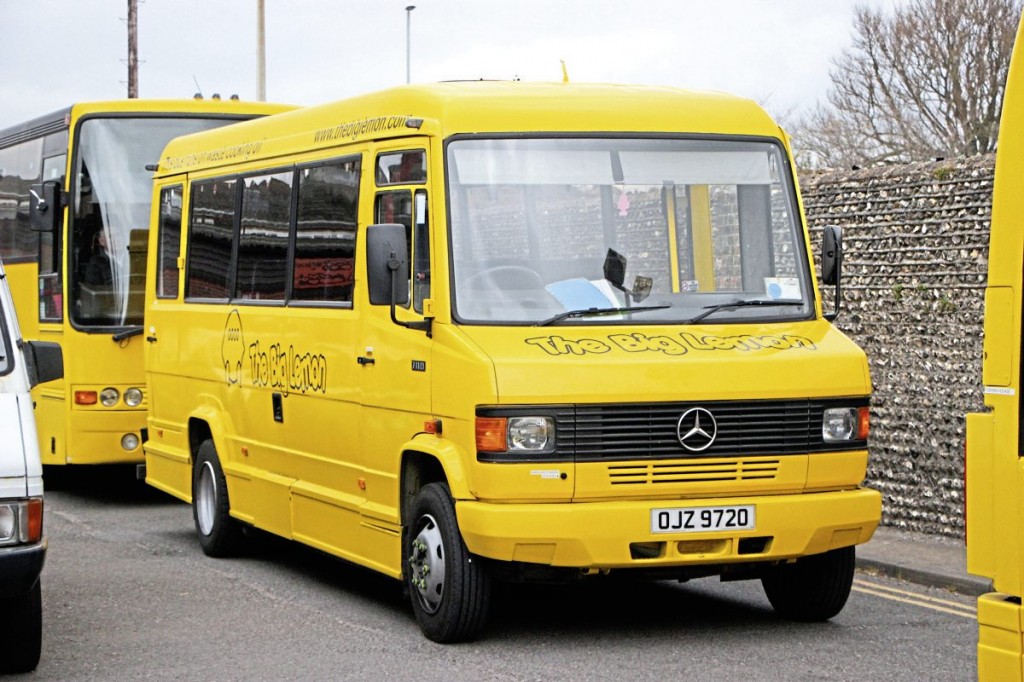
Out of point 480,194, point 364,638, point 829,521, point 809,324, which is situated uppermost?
point 480,194

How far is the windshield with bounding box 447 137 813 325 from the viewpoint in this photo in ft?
29.1

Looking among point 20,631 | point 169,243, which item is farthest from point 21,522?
point 169,243

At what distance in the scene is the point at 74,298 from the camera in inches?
606

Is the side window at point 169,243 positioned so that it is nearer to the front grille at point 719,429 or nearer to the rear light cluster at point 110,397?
the rear light cluster at point 110,397

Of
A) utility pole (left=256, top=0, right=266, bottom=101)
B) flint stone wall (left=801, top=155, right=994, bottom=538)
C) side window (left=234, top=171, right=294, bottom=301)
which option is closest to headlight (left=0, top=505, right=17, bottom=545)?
side window (left=234, top=171, right=294, bottom=301)

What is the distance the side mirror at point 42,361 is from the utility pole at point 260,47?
2870cm

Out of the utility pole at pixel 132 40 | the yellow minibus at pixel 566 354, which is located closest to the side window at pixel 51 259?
the yellow minibus at pixel 566 354

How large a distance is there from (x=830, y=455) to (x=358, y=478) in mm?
2615

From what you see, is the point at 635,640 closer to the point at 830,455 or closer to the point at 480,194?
the point at 830,455

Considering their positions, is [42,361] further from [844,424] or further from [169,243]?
[169,243]

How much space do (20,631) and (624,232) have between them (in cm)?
346

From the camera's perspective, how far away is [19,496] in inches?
294

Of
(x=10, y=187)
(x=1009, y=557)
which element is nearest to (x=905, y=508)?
(x=1009, y=557)

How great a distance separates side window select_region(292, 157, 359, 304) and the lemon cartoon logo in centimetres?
97
